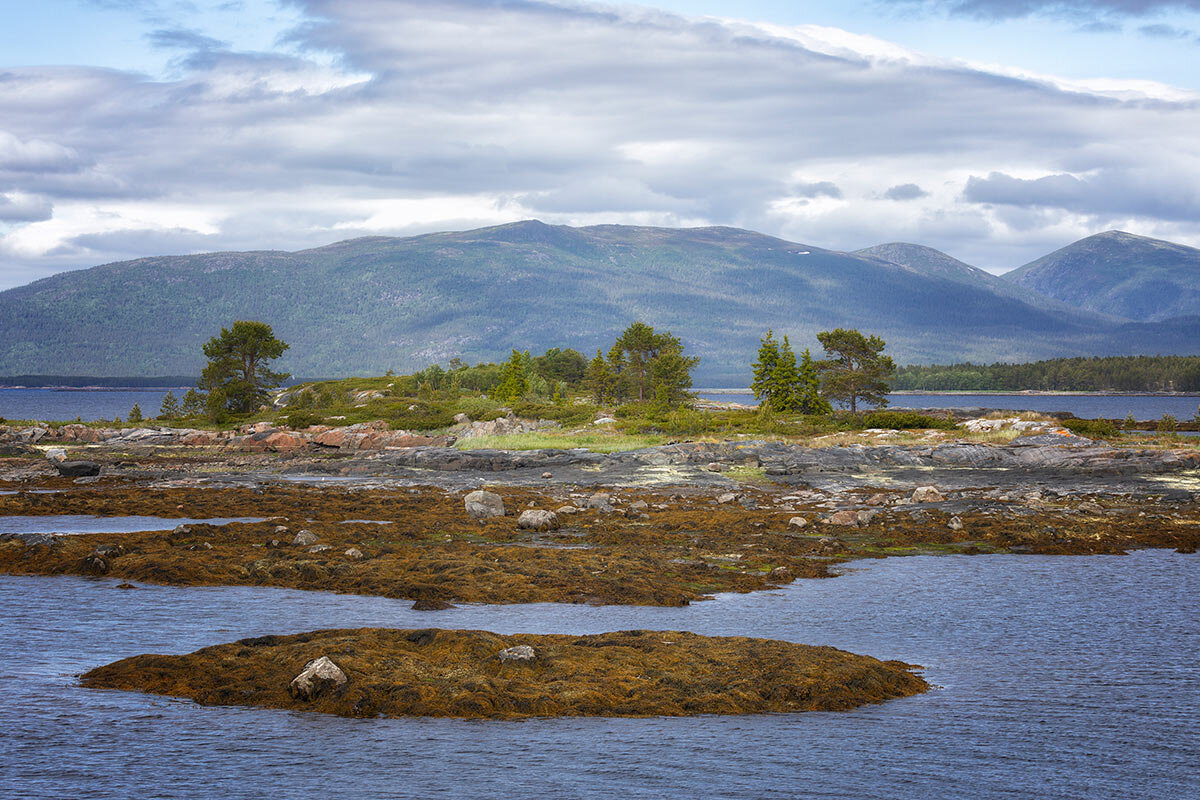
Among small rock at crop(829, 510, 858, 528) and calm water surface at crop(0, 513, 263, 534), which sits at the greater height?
small rock at crop(829, 510, 858, 528)

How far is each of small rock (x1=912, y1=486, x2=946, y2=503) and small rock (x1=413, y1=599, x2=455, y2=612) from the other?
77.9ft

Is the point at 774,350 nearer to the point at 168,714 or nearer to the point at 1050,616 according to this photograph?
the point at 1050,616

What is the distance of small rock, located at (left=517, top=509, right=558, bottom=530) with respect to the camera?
31.5 meters

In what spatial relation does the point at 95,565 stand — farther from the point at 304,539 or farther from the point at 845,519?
the point at 845,519

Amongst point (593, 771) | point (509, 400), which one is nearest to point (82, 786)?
point (593, 771)

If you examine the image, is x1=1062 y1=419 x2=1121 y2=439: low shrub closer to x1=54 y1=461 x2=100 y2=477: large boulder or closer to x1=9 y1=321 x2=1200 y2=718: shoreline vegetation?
x1=9 y1=321 x2=1200 y2=718: shoreline vegetation

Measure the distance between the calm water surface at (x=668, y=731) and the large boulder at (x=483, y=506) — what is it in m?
13.9

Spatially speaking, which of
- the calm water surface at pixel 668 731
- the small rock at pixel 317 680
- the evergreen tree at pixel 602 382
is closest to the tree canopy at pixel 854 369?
the evergreen tree at pixel 602 382

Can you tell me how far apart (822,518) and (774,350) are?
56.4 m

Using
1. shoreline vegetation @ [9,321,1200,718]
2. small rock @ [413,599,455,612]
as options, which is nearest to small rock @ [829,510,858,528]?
shoreline vegetation @ [9,321,1200,718]

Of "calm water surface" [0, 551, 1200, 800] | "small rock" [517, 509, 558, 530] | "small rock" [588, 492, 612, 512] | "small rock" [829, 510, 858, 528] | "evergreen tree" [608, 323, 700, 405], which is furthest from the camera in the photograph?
"evergreen tree" [608, 323, 700, 405]

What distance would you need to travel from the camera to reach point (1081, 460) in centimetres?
5416

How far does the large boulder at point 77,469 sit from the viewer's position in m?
51.5

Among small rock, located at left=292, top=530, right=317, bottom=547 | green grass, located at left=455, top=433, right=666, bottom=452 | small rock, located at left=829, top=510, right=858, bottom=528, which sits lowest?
small rock, located at left=829, top=510, right=858, bottom=528
